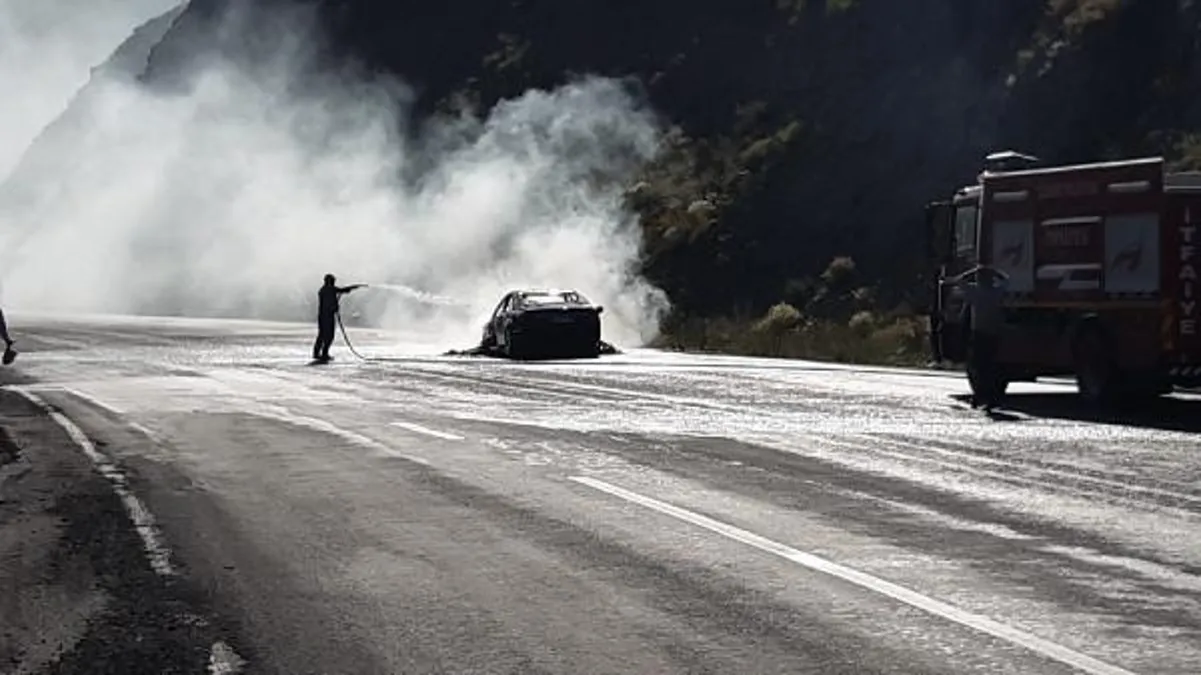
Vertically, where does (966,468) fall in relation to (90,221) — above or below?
below

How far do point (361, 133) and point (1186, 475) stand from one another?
68.5m

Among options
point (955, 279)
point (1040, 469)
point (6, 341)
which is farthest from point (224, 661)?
point (6, 341)

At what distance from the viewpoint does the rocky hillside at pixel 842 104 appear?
4969cm

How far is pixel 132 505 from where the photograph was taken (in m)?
13.3

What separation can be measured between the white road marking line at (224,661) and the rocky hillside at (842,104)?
38.0 metres

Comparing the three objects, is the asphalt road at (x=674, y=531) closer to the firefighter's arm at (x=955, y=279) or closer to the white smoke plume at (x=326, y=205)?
the firefighter's arm at (x=955, y=279)

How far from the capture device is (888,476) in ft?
47.6

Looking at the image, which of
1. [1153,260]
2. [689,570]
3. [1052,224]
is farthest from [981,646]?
[1052,224]

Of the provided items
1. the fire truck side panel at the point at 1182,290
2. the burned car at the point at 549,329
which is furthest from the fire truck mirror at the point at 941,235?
the burned car at the point at 549,329

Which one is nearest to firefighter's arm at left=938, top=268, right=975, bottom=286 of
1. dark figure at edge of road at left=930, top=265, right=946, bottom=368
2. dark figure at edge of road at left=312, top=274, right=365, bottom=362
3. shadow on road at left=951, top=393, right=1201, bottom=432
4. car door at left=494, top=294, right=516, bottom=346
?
dark figure at edge of road at left=930, top=265, right=946, bottom=368

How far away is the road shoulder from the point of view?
805 cm

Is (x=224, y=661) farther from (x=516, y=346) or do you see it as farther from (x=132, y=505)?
(x=516, y=346)

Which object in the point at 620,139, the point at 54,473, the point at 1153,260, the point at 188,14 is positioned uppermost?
the point at 188,14

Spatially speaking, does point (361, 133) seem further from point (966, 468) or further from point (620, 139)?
point (966, 468)
